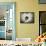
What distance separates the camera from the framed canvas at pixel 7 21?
522 cm

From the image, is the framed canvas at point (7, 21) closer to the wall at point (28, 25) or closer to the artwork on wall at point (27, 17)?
the wall at point (28, 25)

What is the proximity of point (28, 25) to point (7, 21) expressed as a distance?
2.66ft

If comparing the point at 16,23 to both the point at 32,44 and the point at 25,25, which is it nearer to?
the point at 25,25

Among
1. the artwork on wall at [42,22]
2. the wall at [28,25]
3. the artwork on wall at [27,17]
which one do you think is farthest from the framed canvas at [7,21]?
the artwork on wall at [42,22]

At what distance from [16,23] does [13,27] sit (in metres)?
0.20

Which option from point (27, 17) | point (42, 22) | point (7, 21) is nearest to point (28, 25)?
point (27, 17)

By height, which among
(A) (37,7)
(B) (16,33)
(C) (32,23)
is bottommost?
(B) (16,33)

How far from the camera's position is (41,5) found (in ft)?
16.9

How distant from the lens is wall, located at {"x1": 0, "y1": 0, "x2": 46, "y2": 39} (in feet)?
16.9

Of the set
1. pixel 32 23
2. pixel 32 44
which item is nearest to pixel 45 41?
pixel 32 44

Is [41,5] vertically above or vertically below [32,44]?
above

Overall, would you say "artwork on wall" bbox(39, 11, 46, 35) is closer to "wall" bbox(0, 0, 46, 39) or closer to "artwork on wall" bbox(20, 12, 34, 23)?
"wall" bbox(0, 0, 46, 39)

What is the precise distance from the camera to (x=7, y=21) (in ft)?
17.3

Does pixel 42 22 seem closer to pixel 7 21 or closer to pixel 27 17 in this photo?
pixel 27 17
